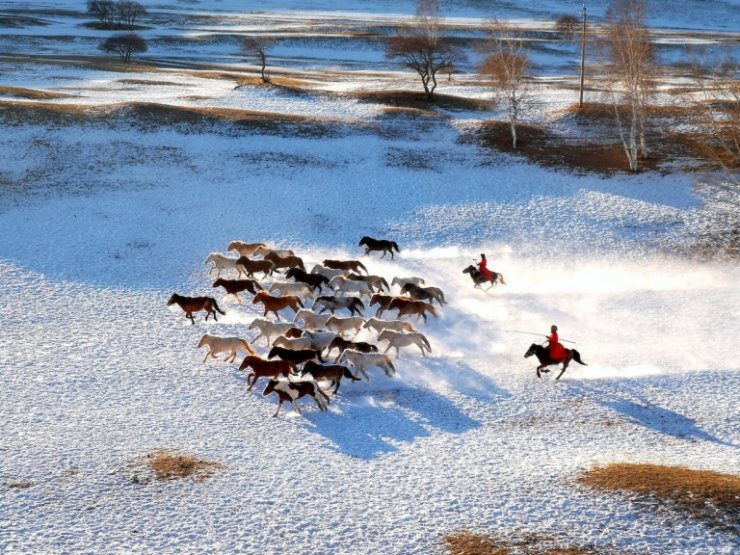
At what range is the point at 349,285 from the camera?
90.6ft

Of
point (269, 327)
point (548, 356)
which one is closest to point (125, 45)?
point (269, 327)

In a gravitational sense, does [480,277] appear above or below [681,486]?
above

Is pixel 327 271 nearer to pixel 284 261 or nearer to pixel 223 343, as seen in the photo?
pixel 284 261

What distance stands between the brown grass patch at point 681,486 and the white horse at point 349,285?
12.7 meters

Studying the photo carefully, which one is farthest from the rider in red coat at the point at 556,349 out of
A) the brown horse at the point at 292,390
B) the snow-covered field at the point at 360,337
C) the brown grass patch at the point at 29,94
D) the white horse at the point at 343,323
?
the brown grass patch at the point at 29,94

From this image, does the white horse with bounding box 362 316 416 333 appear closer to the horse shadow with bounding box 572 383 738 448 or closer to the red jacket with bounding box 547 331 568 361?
the red jacket with bounding box 547 331 568 361

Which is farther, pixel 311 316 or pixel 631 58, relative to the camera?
pixel 631 58

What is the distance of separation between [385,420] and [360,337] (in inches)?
218

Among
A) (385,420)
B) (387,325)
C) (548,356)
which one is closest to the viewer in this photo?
(385,420)

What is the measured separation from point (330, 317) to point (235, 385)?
172 inches

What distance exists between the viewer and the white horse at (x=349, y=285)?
90.6 feet

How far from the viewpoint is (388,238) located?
3481cm

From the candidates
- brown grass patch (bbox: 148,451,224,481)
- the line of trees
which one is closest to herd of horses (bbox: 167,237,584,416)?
brown grass patch (bbox: 148,451,224,481)

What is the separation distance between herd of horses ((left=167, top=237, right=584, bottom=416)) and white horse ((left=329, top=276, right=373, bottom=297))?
39 mm
